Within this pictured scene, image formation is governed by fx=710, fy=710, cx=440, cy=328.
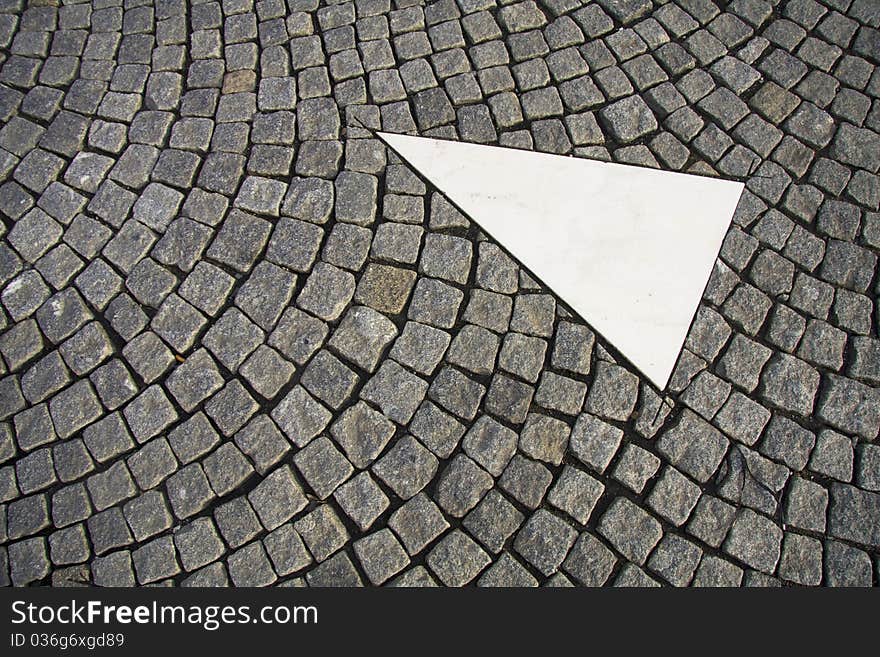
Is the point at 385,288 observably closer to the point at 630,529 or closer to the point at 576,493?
the point at 576,493

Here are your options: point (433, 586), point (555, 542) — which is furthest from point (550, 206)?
point (433, 586)

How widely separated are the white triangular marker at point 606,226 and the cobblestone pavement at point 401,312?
9cm

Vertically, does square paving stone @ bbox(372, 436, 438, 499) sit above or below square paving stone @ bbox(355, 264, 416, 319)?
below

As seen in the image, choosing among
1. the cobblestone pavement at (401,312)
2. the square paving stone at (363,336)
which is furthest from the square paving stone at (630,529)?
the square paving stone at (363,336)

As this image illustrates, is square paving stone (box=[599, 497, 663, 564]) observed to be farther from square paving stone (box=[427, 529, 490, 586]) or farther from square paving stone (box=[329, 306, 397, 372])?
square paving stone (box=[329, 306, 397, 372])

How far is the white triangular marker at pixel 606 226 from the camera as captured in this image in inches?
136

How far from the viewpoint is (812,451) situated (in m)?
3.22

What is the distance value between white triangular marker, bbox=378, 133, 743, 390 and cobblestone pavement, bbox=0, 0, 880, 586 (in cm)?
9

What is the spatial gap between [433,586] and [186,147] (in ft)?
8.56

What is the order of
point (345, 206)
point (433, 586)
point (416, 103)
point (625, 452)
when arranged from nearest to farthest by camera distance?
1. point (433, 586)
2. point (625, 452)
3. point (345, 206)
4. point (416, 103)

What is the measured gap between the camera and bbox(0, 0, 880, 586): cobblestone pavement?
306 centimetres

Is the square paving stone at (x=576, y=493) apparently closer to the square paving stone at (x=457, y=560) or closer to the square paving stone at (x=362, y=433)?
the square paving stone at (x=457, y=560)

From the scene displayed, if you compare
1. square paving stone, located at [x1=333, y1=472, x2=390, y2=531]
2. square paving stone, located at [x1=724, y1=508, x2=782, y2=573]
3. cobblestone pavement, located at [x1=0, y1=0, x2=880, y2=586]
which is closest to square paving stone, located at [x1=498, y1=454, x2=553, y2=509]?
cobblestone pavement, located at [x1=0, y1=0, x2=880, y2=586]

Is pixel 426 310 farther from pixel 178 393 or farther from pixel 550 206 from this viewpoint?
pixel 178 393
